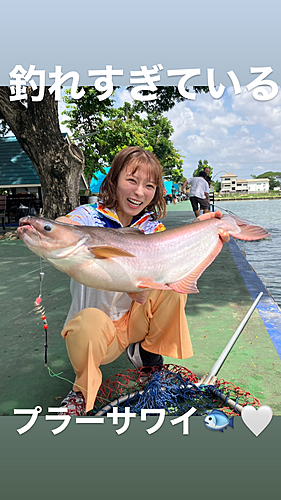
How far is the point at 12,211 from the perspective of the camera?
52.8ft

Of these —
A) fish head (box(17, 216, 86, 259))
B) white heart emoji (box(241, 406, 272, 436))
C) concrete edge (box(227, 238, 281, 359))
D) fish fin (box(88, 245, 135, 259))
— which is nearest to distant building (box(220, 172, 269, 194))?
concrete edge (box(227, 238, 281, 359))

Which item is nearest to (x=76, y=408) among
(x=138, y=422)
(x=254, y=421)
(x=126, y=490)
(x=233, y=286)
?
(x=138, y=422)

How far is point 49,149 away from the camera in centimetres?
1024

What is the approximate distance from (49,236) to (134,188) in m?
0.78

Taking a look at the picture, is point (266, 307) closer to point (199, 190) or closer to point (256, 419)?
point (256, 419)

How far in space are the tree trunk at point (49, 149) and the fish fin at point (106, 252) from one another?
8716 mm

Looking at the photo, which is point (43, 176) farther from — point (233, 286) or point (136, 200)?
point (136, 200)

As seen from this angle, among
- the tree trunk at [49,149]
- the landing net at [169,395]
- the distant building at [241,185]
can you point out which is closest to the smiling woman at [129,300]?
the landing net at [169,395]

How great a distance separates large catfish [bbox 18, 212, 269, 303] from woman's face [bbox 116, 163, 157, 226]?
13.3 inches

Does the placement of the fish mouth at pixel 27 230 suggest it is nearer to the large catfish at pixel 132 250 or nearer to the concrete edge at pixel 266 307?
the large catfish at pixel 132 250

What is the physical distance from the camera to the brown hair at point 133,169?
2395 millimetres

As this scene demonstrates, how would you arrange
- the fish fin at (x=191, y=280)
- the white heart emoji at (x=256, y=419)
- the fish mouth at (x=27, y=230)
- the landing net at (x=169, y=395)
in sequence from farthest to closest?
the landing net at (x=169, y=395) → the fish fin at (x=191, y=280) → the white heart emoji at (x=256, y=419) → the fish mouth at (x=27, y=230)

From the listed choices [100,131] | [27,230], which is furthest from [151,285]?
[100,131]

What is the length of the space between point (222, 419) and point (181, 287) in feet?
2.38
